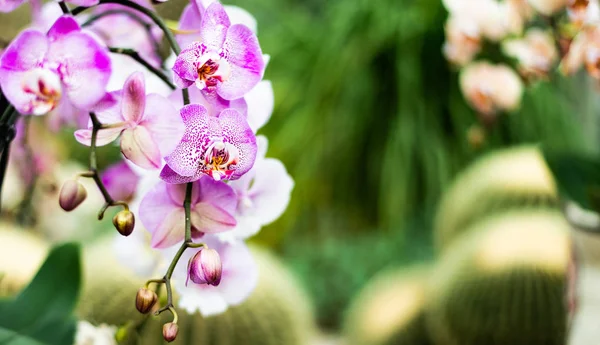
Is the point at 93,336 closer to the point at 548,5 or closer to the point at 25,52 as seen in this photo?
the point at 25,52

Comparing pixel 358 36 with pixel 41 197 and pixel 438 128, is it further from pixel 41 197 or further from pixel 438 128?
pixel 41 197

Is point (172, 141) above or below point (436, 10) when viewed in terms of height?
above

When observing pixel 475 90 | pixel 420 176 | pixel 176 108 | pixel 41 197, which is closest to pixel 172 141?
pixel 176 108

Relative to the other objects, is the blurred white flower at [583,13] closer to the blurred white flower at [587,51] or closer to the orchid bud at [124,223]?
the blurred white flower at [587,51]

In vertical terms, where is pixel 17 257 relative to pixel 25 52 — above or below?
below

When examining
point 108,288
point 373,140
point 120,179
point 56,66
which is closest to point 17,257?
point 108,288

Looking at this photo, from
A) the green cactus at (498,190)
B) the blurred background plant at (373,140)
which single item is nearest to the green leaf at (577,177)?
the green cactus at (498,190)

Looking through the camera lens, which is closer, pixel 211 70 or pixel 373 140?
pixel 211 70
